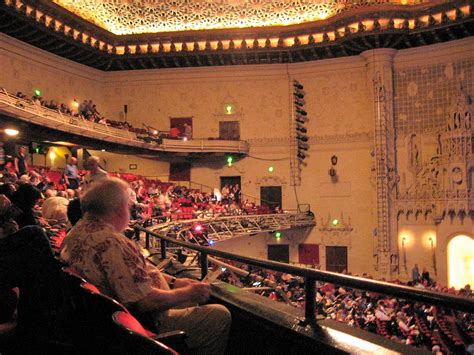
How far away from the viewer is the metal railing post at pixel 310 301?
304 centimetres

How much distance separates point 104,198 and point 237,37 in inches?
999

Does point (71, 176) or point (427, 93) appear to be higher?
point (427, 93)

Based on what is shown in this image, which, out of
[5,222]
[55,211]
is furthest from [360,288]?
[55,211]

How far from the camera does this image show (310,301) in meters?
3.10

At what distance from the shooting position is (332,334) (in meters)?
2.81

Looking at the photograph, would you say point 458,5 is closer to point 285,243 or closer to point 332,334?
point 285,243

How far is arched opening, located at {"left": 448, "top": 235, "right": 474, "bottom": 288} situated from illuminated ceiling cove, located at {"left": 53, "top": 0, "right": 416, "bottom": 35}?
1323cm

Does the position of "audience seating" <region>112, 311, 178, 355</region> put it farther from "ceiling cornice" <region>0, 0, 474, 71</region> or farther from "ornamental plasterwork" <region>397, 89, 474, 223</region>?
"ornamental plasterwork" <region>397, 89, 474, 223</region>

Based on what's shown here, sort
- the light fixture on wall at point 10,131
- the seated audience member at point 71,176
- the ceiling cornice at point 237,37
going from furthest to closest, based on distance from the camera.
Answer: the ceiling cornice at point 237,37
the light fixture on wall at point 10,131
the seated audience member at point 71,176

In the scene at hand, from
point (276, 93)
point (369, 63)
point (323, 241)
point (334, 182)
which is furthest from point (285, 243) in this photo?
point (369, 63)

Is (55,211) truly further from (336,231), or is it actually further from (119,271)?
(336,231)

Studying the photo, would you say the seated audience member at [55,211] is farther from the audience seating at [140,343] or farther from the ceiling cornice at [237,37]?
the ceiling cornice at [237,37]

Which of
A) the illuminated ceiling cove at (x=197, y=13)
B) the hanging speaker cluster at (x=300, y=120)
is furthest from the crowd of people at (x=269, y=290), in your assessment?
the illuminated ceiling cove at (x=197, y=13)

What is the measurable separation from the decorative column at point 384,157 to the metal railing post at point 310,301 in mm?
22237
